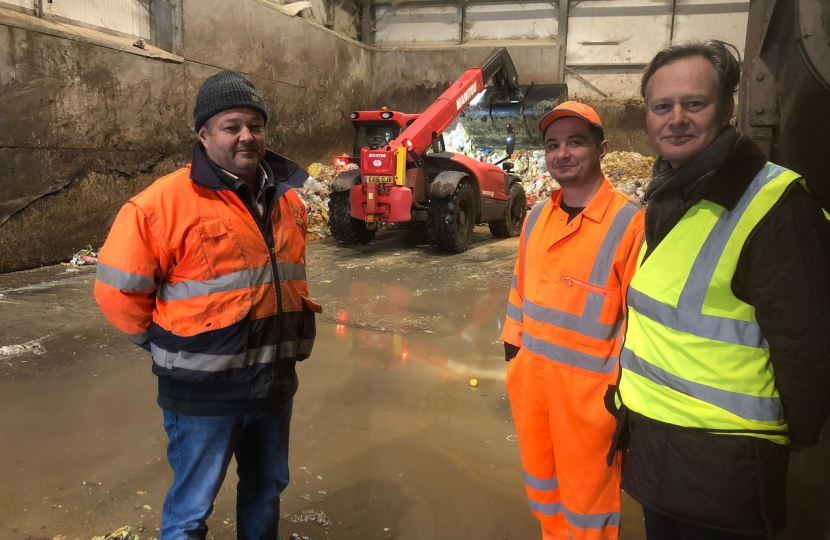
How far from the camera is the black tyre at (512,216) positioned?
30.4 ft

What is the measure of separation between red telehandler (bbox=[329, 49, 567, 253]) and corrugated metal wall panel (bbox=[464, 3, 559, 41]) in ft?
15.0

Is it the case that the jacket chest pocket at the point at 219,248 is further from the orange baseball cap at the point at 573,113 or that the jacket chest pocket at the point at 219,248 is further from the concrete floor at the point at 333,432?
the concrete floor at the point at 333,432

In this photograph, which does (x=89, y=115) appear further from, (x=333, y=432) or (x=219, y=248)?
(x=219, y=248)

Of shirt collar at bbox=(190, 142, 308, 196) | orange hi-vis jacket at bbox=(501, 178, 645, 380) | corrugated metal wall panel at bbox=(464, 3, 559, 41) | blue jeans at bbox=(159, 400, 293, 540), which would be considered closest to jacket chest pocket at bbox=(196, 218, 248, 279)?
shirt collar at bbox=(190, 142, 308, 196)

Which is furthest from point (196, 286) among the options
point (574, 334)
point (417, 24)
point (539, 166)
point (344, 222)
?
point (417, 24)

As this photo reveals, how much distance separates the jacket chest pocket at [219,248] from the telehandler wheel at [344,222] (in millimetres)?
6262

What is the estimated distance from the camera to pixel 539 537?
6.93 feet

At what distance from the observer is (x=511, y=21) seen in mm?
13672

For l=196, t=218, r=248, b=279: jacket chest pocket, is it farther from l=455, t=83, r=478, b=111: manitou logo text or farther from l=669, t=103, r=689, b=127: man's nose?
l=455, t=83, r=478, b=111: manitou logo text

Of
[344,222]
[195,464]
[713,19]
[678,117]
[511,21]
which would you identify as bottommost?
[195,464]

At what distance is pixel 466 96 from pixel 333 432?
6.77 meters

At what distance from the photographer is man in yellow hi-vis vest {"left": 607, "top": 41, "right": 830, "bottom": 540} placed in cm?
104

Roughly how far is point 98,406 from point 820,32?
3674 mm

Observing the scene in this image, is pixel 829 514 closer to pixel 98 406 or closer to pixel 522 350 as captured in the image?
pixel 522 350
